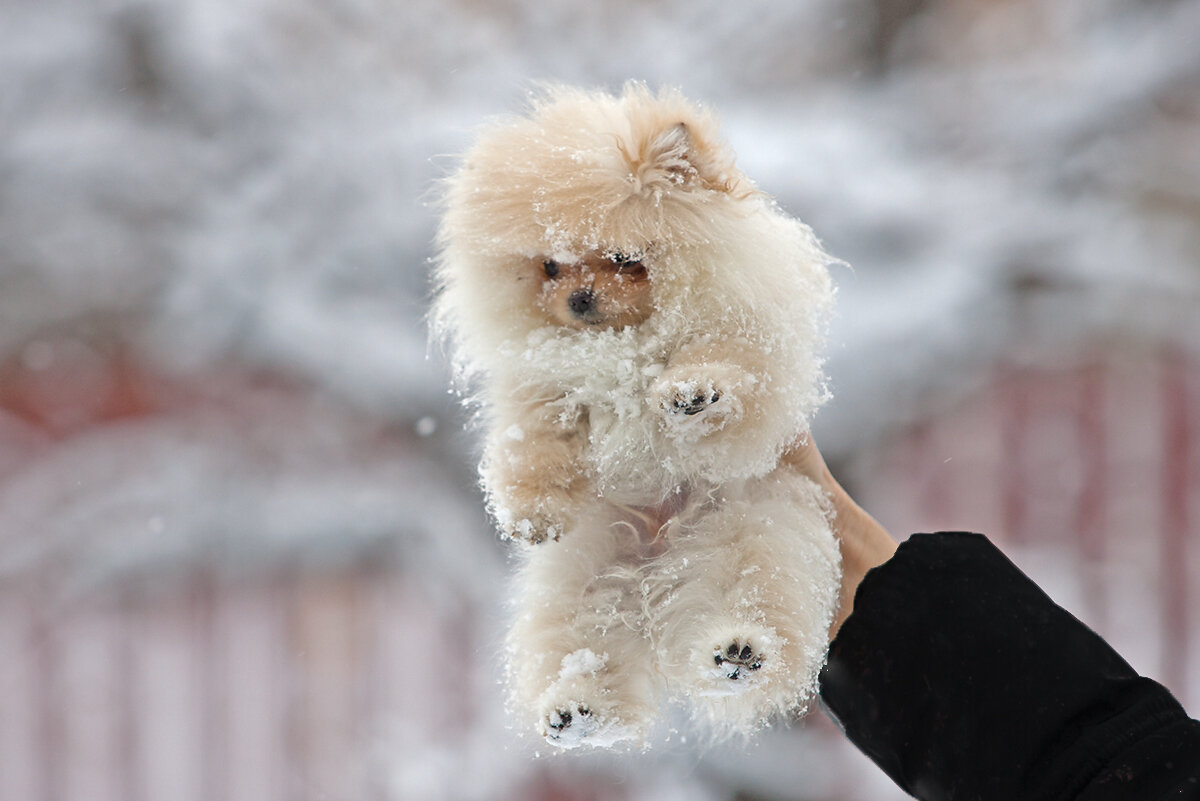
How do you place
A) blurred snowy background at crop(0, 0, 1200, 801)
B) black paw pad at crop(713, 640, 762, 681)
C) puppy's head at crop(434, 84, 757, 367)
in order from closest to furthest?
black paw pad at crop(713, 640, 762, 681) < puppy's head at crop(434, 84, 757, 367) < blurred snowy background at crop(0, 0, 1200, 801)

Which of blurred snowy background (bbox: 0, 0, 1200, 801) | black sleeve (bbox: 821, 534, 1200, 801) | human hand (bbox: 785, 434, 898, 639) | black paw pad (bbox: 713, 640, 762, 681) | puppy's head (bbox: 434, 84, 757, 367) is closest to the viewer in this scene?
black sleeve (bbox: 821, 534, 1200, 801)

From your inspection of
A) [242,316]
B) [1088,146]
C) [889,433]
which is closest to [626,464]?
[889,433]

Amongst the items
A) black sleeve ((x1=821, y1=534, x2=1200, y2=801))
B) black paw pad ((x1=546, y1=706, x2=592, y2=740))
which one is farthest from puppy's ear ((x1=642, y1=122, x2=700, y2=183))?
black paw pad ((x1=546, y1=706, x2=592, y2=740))

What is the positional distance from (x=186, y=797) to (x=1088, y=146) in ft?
11.9

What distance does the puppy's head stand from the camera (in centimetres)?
103

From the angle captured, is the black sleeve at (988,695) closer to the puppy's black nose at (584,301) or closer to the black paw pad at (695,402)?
the black paw pad at (695,402)

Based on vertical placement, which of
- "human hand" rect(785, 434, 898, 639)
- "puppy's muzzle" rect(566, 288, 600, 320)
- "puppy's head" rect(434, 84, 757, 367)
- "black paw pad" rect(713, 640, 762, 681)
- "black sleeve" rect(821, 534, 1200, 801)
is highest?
"puppy's head" rect(434, 84, 757, 367)

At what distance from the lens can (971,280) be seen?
2.70 metres

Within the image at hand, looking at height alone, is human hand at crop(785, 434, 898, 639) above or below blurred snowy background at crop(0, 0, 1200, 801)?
below

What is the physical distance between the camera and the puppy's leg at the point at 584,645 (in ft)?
3.34

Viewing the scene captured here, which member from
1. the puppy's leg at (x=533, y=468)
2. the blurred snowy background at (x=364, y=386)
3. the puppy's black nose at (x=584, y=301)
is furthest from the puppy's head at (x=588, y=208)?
the blurred snowy background at (x=364, y=386)

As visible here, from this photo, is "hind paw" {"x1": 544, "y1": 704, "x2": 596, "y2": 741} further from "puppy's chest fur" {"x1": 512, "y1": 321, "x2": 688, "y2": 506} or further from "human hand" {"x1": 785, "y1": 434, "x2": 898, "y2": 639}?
"human hand" {"x1": 785, "y1": 434, "x2": 898, "y2": 639}

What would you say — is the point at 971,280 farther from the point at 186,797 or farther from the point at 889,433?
the point at 186,797

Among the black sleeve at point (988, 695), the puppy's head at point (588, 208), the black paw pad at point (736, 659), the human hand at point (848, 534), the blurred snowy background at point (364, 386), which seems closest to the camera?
the black sleeve at point (988, 695)
